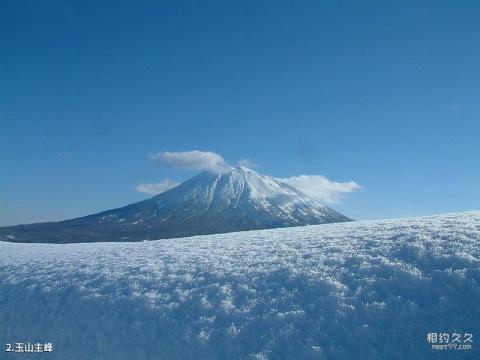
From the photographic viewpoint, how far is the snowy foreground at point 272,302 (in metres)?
9.16

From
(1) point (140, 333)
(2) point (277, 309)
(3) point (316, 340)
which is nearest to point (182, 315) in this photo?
(1) point (140, 333)

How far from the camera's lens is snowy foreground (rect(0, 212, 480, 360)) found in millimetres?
9156

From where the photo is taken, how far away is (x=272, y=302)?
10.9m

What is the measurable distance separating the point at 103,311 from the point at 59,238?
18423cm

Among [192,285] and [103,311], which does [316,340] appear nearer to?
[192,285]

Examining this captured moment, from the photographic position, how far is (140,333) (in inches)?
420

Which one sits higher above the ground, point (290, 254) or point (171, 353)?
point (290, 254)

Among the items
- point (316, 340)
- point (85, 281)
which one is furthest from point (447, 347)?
point (85, 281)

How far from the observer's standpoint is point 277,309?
1058 cm

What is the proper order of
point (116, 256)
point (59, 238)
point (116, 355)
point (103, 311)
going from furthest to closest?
point (59, 238)
point (116, 256)
point (103, 311)
point (116, 355)

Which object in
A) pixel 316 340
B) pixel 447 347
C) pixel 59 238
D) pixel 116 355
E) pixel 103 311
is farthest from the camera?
pixel 59 238

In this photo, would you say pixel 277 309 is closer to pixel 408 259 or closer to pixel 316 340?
pixel 316 340

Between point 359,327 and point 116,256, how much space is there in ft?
43.3

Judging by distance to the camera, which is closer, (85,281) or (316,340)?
(316,340)
